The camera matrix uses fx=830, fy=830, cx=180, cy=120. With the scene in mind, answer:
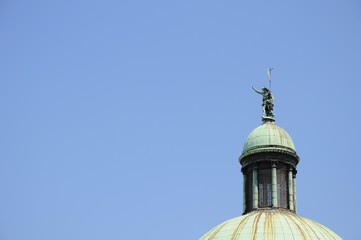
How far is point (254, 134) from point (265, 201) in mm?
5487

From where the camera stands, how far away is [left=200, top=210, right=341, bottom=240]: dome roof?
56062mm

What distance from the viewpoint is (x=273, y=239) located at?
55.5 metres

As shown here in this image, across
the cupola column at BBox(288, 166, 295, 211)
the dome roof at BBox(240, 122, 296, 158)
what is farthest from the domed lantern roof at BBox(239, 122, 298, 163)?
the cupola column at BBox(288, 166, 295, 211)

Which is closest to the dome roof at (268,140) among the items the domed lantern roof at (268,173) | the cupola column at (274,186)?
the domed lantern roof at (268,173)

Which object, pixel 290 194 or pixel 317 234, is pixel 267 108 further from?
pixel 317 234

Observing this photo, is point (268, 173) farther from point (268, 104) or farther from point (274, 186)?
point (268, 104)

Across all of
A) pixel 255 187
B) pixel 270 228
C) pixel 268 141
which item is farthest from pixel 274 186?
pixel 270 228

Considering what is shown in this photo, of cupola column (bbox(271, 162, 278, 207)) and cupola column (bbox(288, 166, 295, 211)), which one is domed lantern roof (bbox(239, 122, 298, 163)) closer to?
cupola column (bbox(271, 162, 278, 207))

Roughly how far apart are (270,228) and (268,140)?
9305mm

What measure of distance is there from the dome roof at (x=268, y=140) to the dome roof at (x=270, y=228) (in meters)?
5.98

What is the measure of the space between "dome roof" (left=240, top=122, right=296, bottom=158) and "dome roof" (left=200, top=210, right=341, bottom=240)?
5.98 meters

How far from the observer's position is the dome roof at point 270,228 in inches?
2207

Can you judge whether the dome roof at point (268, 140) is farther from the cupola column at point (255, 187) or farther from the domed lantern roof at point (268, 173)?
the cupola column at point (255, 187)

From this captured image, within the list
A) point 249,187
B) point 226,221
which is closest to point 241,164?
point 249,187
